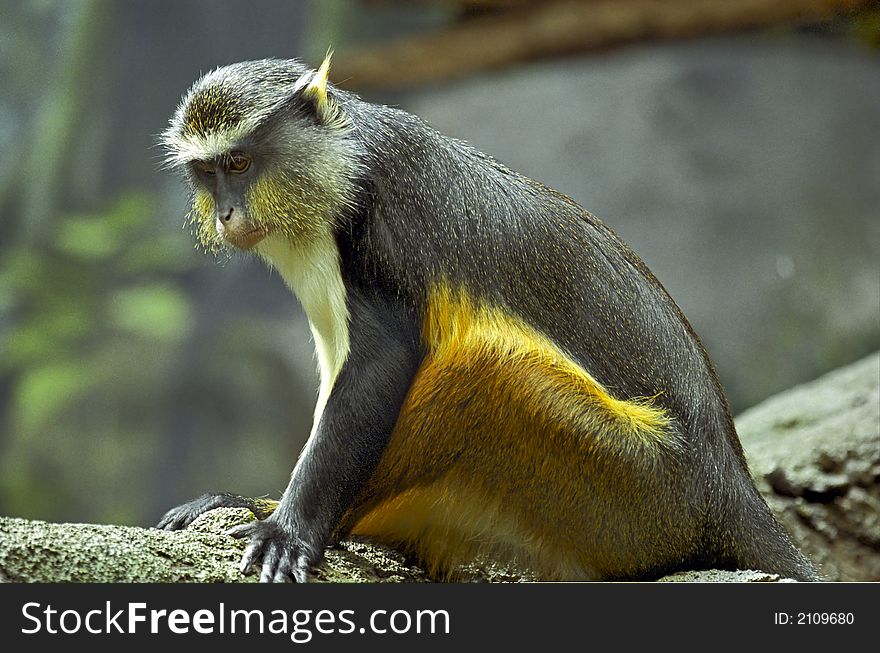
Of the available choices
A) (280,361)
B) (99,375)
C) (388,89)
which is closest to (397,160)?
(280,361)

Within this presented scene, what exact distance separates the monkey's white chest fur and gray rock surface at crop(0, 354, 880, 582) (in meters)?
0.57

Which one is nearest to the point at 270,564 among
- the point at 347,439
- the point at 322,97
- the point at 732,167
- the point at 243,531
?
the point at 243,531

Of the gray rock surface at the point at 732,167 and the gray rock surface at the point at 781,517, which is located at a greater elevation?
the gray rock surface at the point at 732,167

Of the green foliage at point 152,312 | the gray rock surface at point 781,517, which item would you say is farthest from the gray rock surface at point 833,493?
the green foliage at point 152,312

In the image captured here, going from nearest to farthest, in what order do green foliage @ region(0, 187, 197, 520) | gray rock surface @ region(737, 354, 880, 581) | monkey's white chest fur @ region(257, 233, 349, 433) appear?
monkey's white chest fur @ region(257, 233, 349, 433), gray rock surface @ region(737, 354, 880, 581), green foliage @ region(0, 187, 197, 520)

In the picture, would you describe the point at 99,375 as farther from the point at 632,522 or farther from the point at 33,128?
the point at 632,522

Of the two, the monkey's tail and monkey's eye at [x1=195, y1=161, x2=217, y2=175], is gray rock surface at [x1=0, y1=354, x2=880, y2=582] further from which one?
monkey's eye at [x1=195, y1=161, x2=217, y2=175]

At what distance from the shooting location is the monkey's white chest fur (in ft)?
11.9

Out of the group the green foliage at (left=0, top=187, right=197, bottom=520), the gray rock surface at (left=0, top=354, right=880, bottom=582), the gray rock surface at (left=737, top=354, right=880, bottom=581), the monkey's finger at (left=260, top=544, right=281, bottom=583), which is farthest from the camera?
the green foliage at (left=0, top=187, right=197, bottom=520)

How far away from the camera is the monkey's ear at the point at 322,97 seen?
3715 millimetres

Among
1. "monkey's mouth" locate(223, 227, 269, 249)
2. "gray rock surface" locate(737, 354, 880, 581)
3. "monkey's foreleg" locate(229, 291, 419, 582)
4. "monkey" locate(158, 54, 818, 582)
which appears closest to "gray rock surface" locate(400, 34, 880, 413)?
"gray rock surface" locate(737, 354, 880, 581)

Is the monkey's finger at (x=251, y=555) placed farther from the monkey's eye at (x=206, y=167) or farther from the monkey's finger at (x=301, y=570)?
the monkey's eye at (x=206, y=167)

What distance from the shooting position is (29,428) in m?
10.7
